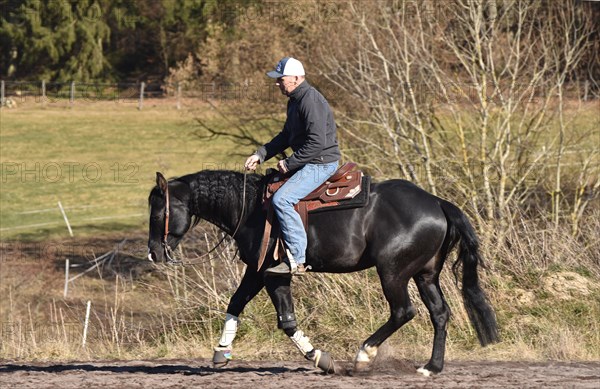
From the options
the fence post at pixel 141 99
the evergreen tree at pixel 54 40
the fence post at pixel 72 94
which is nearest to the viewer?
the fence post at pixel 141 99

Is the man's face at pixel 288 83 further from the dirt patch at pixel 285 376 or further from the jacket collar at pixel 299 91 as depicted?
the dirt patch at pixel 285 376

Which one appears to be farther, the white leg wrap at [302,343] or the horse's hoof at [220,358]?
the horse's hoof at [220,358]

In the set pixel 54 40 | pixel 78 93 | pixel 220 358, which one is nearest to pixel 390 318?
pixel 220 358

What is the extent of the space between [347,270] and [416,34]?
9686 mm

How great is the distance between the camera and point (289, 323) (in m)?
8.20

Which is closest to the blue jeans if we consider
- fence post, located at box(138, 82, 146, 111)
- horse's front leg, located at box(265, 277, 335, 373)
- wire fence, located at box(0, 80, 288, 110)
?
horse's front leg, located at box(265, 277, 335, 373)

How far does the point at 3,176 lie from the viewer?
37375 mm

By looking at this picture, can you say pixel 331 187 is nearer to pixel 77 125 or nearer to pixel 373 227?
pixel 373 227

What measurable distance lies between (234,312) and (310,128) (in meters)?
1.78

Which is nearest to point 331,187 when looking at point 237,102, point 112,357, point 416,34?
point 112,357

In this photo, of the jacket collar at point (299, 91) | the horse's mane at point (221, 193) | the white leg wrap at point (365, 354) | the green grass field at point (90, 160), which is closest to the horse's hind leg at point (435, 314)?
the white leg wrap at point (365, 354)

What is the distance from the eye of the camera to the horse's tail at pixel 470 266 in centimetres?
832

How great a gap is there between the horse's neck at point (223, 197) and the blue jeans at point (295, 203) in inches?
16.6

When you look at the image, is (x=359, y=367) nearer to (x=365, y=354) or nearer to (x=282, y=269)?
(x=365, y=354)
